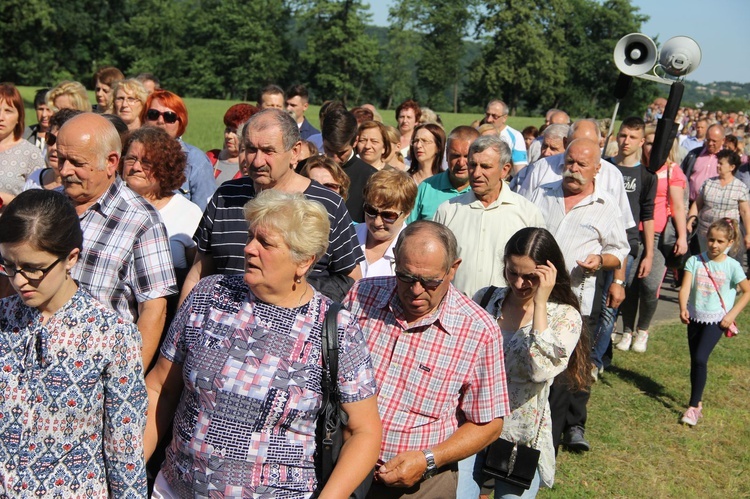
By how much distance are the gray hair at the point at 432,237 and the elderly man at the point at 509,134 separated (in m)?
5.58

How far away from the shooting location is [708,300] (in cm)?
661

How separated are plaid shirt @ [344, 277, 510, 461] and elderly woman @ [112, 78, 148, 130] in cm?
389

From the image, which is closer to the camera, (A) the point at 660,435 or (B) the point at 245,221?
(B) the point at 245,221

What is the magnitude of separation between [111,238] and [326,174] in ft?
6.23

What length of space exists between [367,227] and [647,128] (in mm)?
4691

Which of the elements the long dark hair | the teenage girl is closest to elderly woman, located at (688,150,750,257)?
the teenage girl

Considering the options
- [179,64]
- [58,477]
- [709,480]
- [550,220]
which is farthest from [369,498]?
[179,64]

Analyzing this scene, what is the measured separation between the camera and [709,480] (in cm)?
555

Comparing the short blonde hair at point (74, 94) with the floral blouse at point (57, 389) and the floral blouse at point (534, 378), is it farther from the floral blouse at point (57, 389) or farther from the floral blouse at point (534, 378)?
the floral blouse at point (534, 378)

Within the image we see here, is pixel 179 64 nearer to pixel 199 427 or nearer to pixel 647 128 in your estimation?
pixel 647 128

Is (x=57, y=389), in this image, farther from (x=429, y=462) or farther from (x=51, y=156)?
(x=51, y=156)

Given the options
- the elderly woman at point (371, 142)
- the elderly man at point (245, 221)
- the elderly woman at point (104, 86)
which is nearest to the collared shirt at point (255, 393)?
the elderly man at point (245, 221)

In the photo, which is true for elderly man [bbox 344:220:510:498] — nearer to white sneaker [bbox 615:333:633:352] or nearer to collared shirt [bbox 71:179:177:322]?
collared shirt [bbox 71:179:177:322]

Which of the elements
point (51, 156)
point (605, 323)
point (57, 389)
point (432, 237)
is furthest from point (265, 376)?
point (605, 323)
